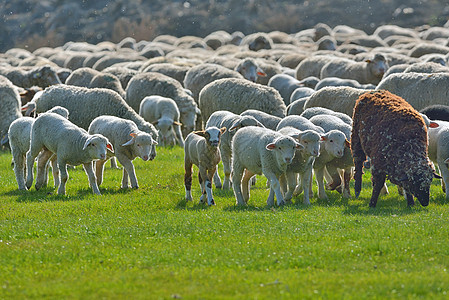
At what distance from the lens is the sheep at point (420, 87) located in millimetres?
16375

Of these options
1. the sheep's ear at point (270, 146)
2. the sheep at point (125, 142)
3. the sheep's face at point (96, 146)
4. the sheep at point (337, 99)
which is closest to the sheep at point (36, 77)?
the sheep at point (337, 99)

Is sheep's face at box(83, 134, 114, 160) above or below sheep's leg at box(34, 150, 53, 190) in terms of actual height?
above

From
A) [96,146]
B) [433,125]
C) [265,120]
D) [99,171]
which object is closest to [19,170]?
[99,171]

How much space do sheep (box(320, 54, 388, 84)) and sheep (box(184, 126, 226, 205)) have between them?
486 inches

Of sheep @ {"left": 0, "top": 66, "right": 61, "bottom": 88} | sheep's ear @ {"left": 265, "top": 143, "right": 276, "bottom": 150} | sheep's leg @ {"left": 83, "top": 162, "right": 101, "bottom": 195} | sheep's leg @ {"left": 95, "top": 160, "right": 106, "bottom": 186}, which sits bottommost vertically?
sheep @ {"left": 0, "top": 66, "right": 61, "bottom": 88}

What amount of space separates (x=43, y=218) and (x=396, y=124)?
17.3ft

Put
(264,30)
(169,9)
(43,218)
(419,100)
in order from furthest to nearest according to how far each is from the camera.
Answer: (169,9) < (264,30) < (419,100) < (43,218)

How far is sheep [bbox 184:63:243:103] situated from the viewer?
21.5 metres

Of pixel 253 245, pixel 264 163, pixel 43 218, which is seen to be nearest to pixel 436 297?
pixel 253 245

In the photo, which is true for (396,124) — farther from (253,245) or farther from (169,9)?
(169,9)

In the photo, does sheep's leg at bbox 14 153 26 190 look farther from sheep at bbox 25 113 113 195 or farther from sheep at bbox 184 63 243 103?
sheep at bbox 184 63 243 103

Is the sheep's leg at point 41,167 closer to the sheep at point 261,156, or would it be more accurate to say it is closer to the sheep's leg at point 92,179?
the sheep's leg at point 92,179

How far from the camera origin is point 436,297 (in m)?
6.49

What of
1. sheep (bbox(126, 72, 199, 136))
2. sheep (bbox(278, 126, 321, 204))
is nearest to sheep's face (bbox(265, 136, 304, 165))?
sheep (bbox(278, 126, 321, 204))
